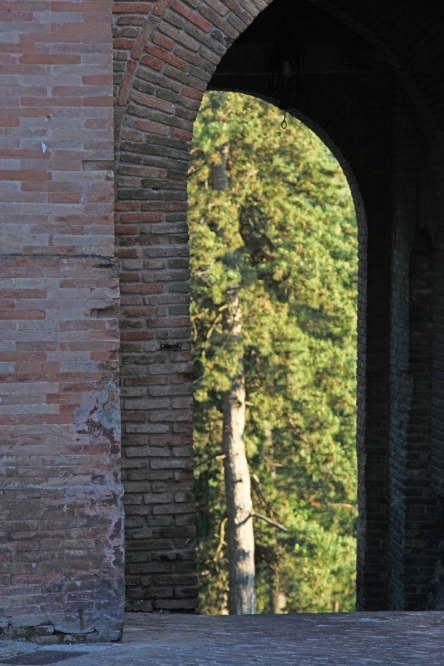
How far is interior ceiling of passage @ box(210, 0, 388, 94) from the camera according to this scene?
25.6 ft

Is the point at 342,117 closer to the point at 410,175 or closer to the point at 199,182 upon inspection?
the point at 410,175

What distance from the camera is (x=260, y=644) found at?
394cm

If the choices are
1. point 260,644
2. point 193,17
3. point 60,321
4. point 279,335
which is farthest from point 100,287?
point 279,335

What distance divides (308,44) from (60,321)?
529cm

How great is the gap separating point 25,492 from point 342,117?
6.14 metres

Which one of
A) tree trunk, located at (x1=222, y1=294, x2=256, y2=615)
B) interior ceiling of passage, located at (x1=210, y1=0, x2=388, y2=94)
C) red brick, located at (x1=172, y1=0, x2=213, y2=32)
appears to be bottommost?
tree trunk, located at (x1=222, y1=294, x2=256, y2=615)

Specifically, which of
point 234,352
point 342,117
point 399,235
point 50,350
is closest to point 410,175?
point 399,235

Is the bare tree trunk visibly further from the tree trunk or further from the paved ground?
the paved ground

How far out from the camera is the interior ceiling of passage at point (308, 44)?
308 inches

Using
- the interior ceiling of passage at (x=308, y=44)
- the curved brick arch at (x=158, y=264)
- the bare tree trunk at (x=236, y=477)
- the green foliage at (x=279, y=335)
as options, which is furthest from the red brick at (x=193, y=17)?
the bare tree trunk at (x=236, y=477)

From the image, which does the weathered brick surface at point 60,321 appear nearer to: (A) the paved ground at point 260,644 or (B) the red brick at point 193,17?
(A) the paved ground at point 260,644

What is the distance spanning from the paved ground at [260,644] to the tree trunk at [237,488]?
11.5m

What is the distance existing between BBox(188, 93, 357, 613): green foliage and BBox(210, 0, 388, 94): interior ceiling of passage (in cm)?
645

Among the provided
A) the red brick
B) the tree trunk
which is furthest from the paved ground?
the tree trunk
